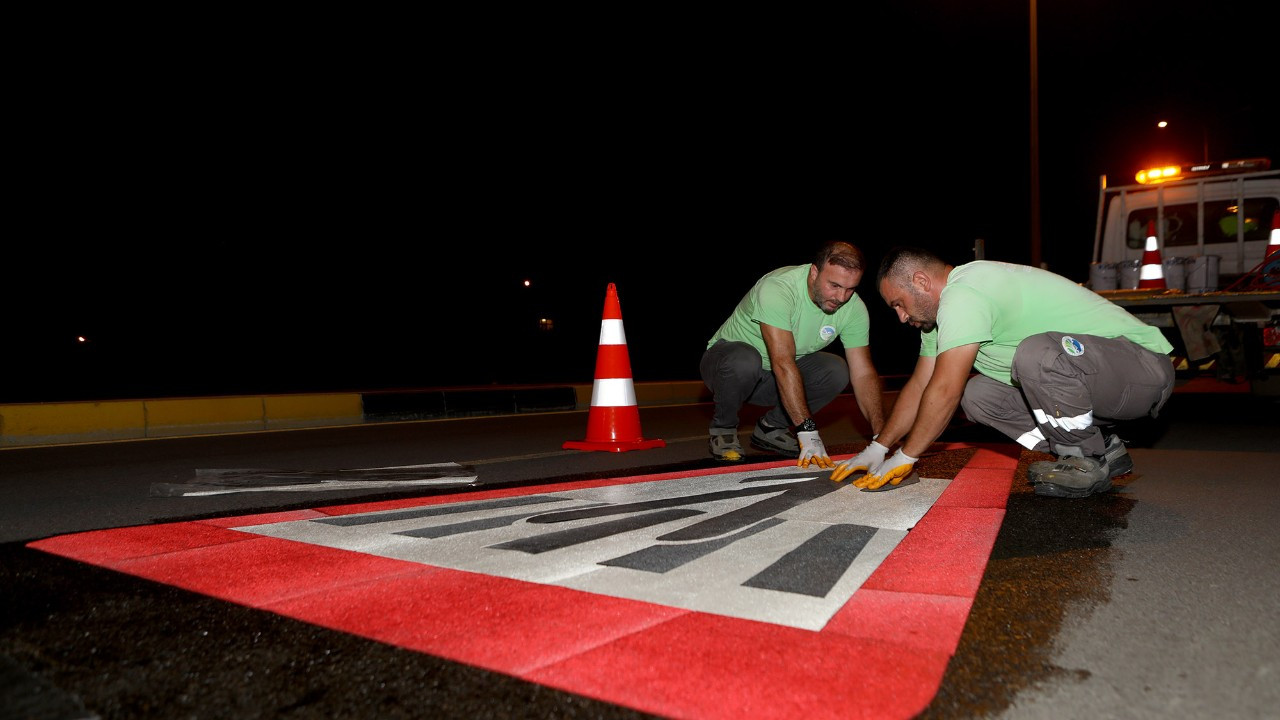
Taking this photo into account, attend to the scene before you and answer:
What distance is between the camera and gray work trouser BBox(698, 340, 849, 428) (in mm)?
5367

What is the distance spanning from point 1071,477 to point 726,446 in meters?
2.12

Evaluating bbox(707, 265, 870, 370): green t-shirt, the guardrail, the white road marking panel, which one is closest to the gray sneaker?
the white road marking panel

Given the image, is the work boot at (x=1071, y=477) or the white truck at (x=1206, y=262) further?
the white truck at (x=1206, y=262)

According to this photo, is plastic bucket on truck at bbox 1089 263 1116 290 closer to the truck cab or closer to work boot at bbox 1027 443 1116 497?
the truck cab

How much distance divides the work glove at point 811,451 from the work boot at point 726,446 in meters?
0.68

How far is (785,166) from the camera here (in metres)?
30.1

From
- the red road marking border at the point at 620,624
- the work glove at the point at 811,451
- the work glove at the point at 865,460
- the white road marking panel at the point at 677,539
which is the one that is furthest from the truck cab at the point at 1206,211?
the red road marking border at the point at 620,624

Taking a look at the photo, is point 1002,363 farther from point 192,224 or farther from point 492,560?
point 192,224

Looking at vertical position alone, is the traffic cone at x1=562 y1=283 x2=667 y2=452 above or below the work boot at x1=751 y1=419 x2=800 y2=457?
above

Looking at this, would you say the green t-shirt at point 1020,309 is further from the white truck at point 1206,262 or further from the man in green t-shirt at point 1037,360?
the white truck at point 1206,262

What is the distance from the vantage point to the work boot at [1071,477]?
361cm

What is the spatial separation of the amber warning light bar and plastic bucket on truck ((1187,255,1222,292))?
1828 mm

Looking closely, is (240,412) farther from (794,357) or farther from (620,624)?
(620,624)

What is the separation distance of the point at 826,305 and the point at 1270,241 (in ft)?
18.3
